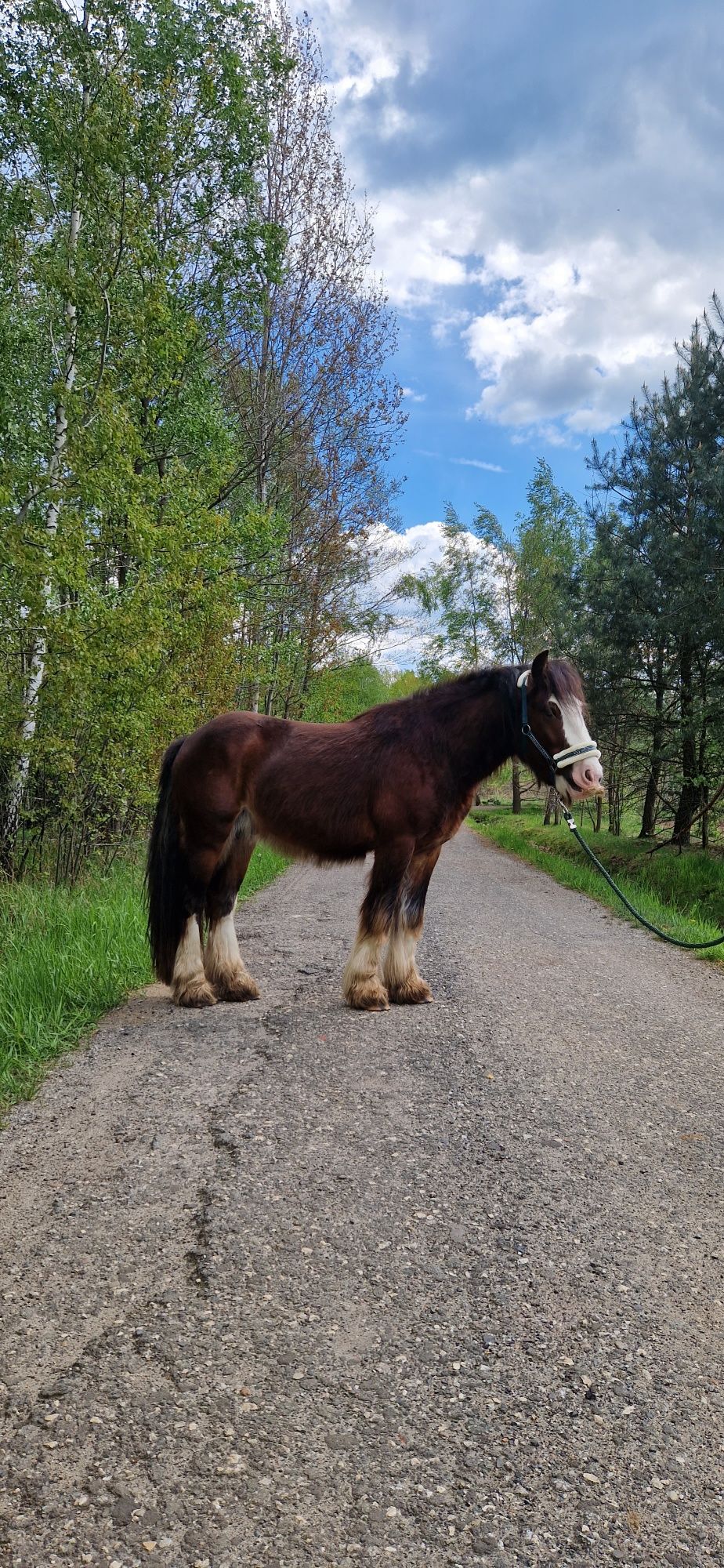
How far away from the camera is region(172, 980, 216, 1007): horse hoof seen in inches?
184

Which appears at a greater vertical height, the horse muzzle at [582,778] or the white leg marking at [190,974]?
the horse muzzle at [582,778]

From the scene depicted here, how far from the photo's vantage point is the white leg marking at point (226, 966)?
4863 mm

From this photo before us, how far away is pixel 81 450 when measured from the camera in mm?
6926

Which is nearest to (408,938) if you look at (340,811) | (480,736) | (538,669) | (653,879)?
(340,811)

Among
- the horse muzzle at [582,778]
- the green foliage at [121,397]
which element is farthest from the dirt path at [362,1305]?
the green foliage at [121,397]

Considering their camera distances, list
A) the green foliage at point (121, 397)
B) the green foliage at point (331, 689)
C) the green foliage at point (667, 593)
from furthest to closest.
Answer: the green foliage at point (331, 689)
the green foliage at point (667, 593)
the green foliage at point (121, 397)

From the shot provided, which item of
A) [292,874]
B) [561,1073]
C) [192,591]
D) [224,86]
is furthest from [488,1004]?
[224,86]

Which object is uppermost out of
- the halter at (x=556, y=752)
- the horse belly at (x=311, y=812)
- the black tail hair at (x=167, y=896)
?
the halter at (x=556, y=752)

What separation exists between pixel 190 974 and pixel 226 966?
9.4 inches

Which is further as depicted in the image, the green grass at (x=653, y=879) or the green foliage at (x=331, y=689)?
the green foliage at (x=331, y=689)

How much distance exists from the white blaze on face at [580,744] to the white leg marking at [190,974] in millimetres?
2340

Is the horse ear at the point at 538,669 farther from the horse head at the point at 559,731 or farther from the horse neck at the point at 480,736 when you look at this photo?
the horse neck at the point at 480,736

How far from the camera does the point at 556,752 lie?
448cm

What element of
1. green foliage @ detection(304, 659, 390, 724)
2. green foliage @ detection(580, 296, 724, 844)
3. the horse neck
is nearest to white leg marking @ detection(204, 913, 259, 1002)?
the horse neck
